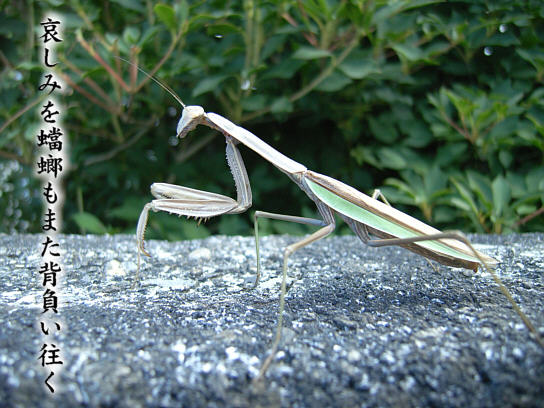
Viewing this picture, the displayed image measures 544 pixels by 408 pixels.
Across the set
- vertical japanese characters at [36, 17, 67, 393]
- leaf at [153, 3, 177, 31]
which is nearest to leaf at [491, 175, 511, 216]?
leaf at [153, 3, 177, 31]

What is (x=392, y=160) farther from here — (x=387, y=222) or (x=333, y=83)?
(x=387, y=222)

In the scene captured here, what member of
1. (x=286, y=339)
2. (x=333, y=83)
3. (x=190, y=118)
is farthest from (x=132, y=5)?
(x=286, y=339)

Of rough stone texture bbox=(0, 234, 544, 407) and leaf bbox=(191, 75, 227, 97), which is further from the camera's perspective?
leaf bbox=(191, 75, 227, 97)

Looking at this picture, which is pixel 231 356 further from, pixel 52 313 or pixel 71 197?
pixel 71 197

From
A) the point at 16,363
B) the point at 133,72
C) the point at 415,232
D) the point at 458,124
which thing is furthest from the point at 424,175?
the point at 16,363

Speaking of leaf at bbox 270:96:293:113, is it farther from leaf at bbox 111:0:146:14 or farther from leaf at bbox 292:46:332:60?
leaf at bbox 111:0:146:14

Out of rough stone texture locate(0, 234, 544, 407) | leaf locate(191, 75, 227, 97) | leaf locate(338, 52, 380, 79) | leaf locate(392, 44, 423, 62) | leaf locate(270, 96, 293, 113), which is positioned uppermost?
leaf locate(392, 44, 423, 62)
